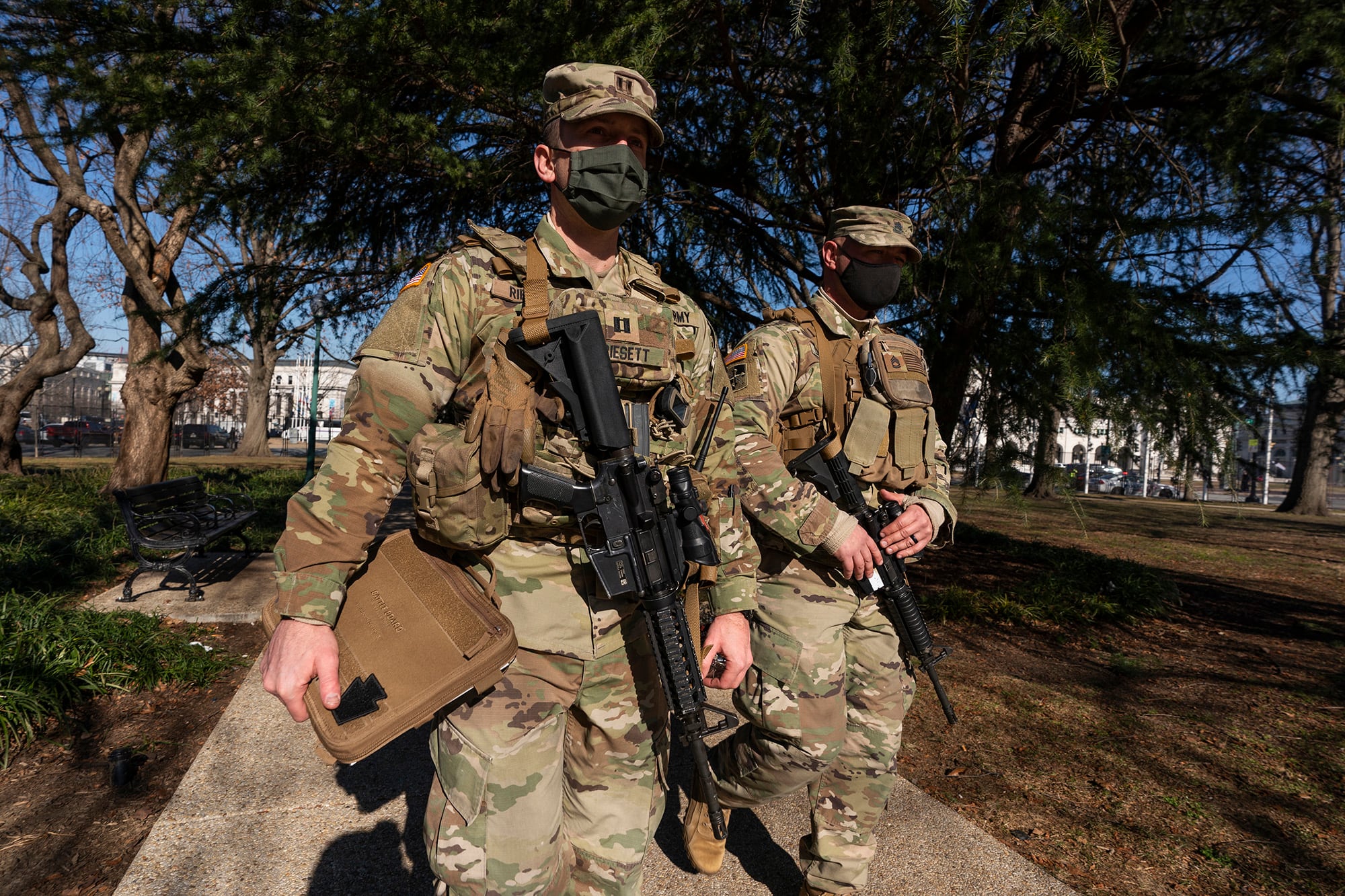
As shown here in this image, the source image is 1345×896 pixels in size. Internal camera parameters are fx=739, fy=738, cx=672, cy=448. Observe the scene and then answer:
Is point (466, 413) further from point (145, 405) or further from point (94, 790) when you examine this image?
point (145, 405)

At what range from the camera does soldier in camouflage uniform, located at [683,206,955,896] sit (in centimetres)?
248

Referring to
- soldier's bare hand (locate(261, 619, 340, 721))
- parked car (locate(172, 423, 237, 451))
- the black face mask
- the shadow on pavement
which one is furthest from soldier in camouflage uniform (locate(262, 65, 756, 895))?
parked car (locate(172, 423, 237, 451))

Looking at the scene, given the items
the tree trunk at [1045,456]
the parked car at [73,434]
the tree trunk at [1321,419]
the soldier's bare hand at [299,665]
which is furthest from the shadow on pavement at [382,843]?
the parked car at [73,434]

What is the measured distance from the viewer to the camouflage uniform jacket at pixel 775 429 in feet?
8.13

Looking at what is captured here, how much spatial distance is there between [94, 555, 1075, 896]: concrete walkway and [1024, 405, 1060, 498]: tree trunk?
170 cm

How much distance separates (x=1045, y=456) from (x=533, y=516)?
3.23 metres

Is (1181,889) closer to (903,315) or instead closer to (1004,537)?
(903,315)

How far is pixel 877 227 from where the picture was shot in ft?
9.55

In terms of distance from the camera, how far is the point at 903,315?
504cm

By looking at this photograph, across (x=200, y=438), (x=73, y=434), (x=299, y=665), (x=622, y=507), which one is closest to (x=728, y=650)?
(x=622, y=507)

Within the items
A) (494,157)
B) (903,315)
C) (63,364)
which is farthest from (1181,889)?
(63,364)

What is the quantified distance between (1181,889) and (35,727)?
4940mm

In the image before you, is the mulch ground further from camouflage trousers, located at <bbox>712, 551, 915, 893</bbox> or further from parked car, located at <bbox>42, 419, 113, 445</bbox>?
parked car, located at <bbox>42, 419, 113, 445</bbox>

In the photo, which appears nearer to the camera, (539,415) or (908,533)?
(539,415)
